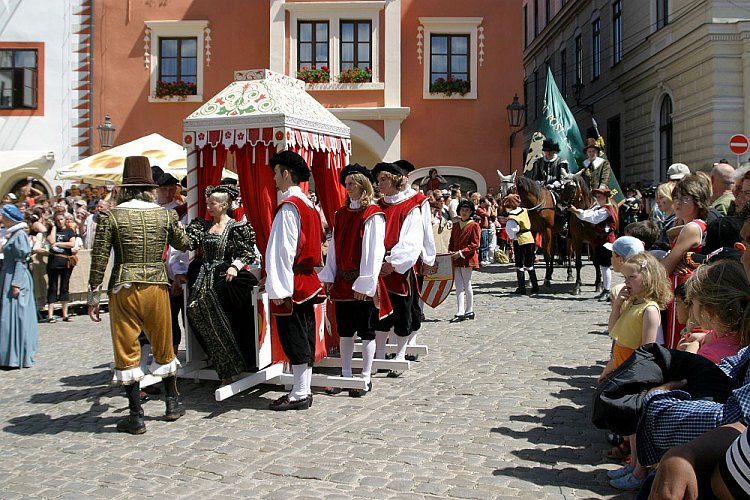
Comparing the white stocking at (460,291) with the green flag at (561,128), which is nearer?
the white stocking at (460,291)

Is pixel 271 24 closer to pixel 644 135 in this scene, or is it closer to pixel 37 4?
pixel 37 4

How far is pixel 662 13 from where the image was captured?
24.1 m

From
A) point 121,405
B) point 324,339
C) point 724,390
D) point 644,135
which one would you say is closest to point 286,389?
point 324,339

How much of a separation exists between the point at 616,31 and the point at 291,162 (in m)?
25.1

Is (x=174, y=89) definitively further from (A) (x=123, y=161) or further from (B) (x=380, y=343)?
(B) (x=380, y=343)

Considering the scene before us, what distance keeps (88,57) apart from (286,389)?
18.6 m

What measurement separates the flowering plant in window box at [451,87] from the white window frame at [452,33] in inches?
3.4

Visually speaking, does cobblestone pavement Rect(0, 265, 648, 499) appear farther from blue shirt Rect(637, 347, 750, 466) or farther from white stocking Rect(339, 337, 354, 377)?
blue shirt Rect(637, 347, 750, 466)

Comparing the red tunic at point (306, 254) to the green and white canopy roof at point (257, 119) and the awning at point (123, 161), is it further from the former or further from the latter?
the awning at point (123, 161)

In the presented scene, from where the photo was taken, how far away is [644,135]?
25875 mm

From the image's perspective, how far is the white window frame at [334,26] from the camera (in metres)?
21.9

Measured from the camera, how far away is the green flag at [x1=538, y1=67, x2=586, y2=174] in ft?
65.9

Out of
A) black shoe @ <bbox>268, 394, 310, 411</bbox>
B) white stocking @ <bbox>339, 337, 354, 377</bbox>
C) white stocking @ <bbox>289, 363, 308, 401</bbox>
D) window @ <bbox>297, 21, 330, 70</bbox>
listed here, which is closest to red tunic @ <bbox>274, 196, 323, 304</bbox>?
white stocking @ <bbox>289, 363, 308, 401</bbox>

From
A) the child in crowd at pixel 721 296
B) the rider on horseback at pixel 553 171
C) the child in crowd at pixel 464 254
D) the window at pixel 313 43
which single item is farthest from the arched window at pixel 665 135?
the child in crowd at pixel 721 296
